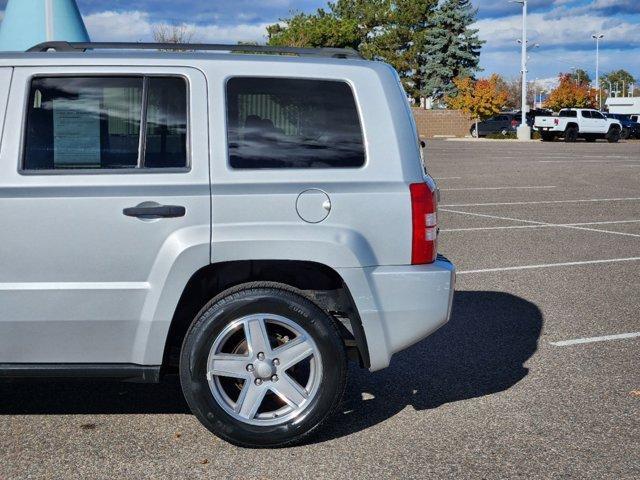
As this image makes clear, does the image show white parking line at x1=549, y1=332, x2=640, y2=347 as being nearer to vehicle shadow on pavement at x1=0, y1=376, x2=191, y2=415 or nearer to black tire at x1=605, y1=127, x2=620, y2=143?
vehicle shadow on pavement at x1=0, y1=376, x2=191, y2=415

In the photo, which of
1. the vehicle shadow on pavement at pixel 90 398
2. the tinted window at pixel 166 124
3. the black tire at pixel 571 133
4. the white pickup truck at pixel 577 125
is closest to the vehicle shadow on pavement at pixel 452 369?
the vehicle shadow on pavement at pixel 90 398

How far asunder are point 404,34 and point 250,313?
81.8 m

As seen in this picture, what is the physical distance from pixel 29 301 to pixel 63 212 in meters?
0.45

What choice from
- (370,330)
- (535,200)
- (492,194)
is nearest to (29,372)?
(370,330)

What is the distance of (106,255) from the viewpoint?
433cm

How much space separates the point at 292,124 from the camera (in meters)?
4.54

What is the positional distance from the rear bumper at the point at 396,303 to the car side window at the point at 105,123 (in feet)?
3.49

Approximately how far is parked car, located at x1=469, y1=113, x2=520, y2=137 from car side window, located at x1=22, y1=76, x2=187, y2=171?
58.3 m

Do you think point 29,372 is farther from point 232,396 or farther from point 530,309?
point 530,309

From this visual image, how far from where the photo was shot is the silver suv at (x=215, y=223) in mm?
4336

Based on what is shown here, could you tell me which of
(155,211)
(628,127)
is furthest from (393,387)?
(628,127)

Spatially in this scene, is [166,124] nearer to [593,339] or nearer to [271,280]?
[271,280]

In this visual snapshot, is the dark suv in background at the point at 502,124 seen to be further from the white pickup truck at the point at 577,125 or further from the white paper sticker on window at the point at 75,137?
the white paper sticker on window at the point at 75,137

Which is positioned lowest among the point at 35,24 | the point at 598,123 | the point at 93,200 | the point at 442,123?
the point at 93,200
